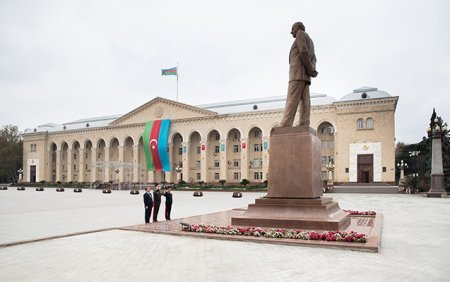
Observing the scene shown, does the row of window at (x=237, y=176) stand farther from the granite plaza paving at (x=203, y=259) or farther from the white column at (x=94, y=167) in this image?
the granite plaza paving at (x=203, y=259)

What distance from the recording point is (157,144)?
2168 inches

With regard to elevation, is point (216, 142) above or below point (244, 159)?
above

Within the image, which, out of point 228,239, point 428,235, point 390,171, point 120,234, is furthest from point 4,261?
point 390,171

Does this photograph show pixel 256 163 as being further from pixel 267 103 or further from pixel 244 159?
pixel 267 103

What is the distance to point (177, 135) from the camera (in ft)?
195

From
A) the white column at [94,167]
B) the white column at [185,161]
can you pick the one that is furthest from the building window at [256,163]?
the white column at [94,167]

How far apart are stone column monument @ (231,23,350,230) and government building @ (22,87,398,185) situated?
34258 millimetres

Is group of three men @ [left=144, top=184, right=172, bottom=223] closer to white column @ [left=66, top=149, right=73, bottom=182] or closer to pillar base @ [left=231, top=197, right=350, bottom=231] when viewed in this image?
pillar base @ [left=231, top=197, right=350, bottom=231]

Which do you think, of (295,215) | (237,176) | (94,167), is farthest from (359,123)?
(94,167)

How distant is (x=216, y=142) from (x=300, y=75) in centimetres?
4489

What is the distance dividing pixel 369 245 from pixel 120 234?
637cm

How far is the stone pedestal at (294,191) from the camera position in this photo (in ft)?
31.7

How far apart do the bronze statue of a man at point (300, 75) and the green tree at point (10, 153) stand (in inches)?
2971

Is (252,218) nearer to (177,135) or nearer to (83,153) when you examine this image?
(177,135)
